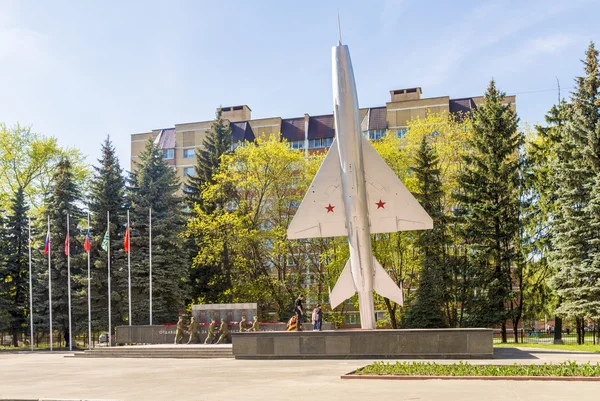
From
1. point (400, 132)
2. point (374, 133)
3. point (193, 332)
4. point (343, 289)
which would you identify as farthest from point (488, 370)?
point (374, 133)

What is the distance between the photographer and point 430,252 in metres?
37.7

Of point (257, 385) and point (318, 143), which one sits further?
point (318, 143)

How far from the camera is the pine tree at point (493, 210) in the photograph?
3497 centimetres

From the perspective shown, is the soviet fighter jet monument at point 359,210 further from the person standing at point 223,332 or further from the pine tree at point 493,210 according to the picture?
the pine tree at point 493,210

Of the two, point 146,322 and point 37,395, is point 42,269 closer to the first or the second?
point 146,322

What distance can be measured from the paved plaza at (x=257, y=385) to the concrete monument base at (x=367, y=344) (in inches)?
37.6

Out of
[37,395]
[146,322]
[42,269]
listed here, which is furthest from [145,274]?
[37,395]

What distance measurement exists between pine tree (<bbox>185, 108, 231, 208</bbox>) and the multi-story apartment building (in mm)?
16871

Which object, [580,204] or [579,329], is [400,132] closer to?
[580,204]

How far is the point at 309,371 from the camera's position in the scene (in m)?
17.0

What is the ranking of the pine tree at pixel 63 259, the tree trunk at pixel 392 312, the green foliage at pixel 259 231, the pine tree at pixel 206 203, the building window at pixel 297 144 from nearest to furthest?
the pine tree at pixel 63 259 → the tree trunk at pixel 392 312 → the green foliage at pixel 259 231 → the pine tree at pixel 206 203 → the building window at pixel 297 144

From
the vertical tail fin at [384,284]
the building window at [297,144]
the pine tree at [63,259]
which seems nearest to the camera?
the vertical tail fin at [384,284]

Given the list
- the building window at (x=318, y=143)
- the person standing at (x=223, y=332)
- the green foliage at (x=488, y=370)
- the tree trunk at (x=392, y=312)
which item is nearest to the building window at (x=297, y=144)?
the building window at (x=318, y=143)

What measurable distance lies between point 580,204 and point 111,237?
28.1 metres
